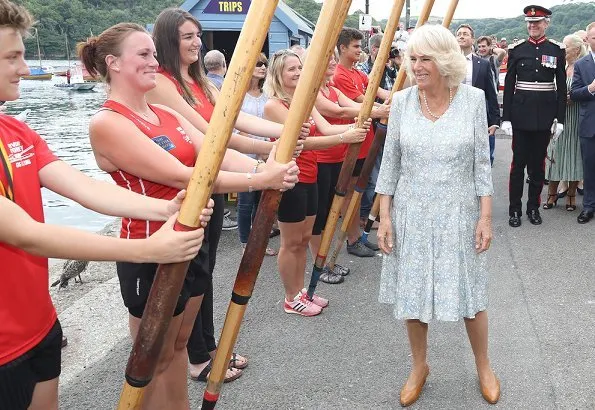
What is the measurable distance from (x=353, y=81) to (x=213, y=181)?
4.02 metres

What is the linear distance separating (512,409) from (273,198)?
1.83 metres

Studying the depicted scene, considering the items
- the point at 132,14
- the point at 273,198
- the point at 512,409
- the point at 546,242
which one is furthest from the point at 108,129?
the point at 132,14

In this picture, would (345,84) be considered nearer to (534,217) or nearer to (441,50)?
(441,50)

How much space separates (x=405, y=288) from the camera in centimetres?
302

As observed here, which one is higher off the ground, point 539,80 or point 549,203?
point 539,80

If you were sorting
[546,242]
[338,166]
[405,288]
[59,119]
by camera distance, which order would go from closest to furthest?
[405,288] < [338,166] < [546,242] < [59,119]

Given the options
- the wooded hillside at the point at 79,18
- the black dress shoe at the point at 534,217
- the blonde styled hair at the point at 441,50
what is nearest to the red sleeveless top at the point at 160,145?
the blonde styled hair at the point at 441,50

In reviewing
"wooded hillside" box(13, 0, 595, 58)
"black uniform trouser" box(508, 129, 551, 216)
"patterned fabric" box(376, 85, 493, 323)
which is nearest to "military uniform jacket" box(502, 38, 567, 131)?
"black uniform trouser" box(508, 129, 551, 216)

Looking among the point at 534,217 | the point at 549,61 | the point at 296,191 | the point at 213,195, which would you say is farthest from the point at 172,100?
the point at 534,217

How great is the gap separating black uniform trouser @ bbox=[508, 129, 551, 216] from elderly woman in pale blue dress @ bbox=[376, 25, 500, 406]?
12.5 feet

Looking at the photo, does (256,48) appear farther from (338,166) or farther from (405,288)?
(338,166)

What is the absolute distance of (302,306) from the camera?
14.3 feet

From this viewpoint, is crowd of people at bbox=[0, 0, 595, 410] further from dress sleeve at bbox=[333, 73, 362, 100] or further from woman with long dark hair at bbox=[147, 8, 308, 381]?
dress sleeve at bbox=[333, 73, 362, 100]

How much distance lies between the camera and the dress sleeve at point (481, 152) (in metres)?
2.90
